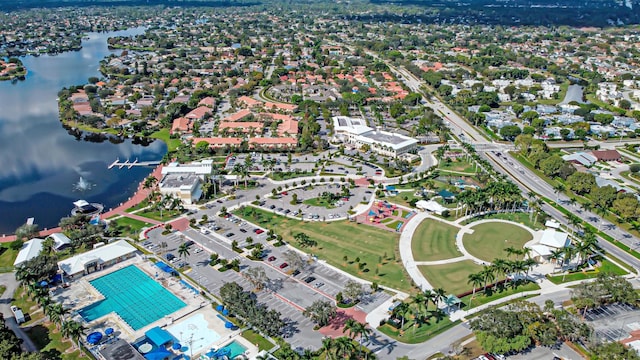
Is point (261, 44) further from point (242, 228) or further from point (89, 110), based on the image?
point (242, 228)

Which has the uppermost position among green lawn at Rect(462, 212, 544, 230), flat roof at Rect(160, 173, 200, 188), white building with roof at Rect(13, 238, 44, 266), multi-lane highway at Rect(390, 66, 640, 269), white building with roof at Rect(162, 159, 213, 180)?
white building with roof at Rect(162, 159, 213, 180)

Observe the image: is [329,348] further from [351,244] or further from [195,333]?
[351,244]

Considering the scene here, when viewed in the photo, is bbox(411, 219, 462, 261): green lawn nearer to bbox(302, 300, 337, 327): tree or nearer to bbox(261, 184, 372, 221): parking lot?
bbox(261, 184, 372, 221): parking lot

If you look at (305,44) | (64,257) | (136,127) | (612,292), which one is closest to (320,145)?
(136,127)

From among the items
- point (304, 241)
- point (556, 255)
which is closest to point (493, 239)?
point (556, 255)

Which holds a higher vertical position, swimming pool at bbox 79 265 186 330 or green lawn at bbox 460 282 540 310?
green lawn at bbox 460 282 540 310

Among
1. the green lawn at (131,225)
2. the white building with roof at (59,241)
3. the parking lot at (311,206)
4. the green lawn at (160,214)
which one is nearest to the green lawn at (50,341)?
the white building with roof at (59,241)

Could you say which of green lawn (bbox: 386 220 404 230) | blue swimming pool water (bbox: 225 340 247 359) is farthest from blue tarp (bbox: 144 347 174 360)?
green lawn (bbox: 386 220 404 230)
